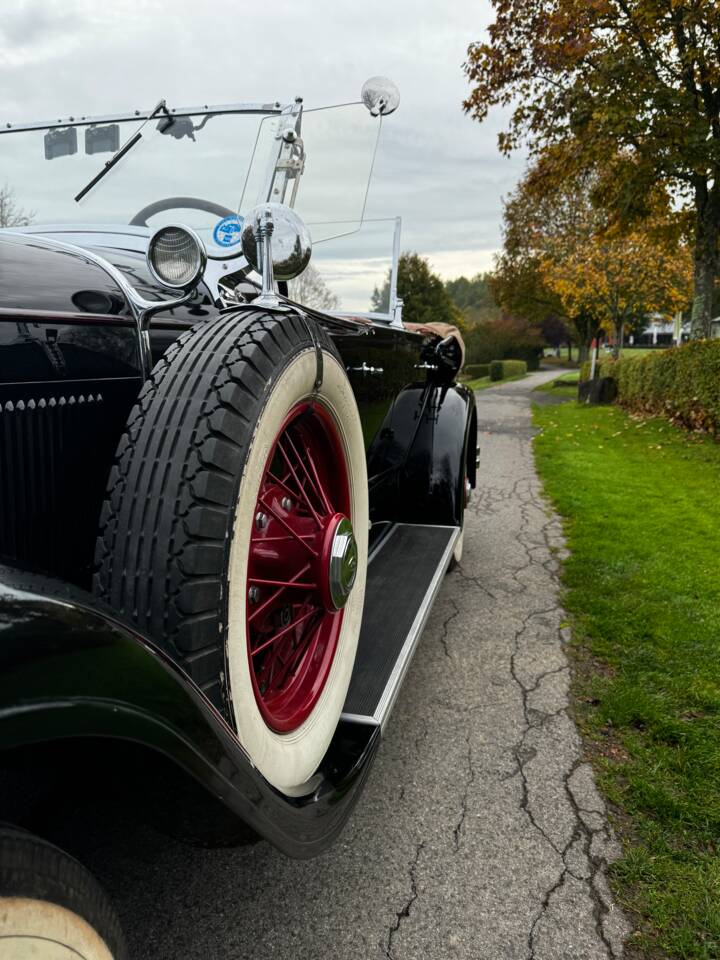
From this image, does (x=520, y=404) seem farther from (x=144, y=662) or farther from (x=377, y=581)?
(x=144, y=662)

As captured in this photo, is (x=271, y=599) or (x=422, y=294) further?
(x=422, y=294)

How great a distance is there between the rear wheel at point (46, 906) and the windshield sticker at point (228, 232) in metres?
2.03

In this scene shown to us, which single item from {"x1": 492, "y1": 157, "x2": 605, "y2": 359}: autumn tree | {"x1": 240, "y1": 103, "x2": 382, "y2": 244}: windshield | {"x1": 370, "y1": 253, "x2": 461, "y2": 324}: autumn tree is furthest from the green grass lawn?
{"x1": 370, "y1": 253, "x2": 461, "y2": 324}: autumn tree

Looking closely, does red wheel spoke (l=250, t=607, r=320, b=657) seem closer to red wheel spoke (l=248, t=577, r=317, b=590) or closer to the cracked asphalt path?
red wheel spoke (l=248, t=577, r=317, b=590)

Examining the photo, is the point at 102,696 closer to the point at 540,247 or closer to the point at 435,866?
the point at 435,866

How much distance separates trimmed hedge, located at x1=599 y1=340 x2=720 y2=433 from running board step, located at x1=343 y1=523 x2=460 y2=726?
6266 millimetres

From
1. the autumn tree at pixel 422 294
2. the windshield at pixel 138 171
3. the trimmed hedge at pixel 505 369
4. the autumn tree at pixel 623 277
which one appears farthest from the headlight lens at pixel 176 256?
the trimmed hedge at pixel 505 369

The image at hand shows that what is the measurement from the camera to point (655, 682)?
288cm

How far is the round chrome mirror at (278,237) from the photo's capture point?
1717mm

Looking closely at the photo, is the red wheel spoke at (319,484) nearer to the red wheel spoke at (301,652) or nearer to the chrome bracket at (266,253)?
the red wheel spoke at (301,652)

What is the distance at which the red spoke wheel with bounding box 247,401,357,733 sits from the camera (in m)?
1.67

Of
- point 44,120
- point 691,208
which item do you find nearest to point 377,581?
point 44,120

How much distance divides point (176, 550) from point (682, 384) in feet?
30.9

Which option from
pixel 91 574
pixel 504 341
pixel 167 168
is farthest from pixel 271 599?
pixel 504 341
